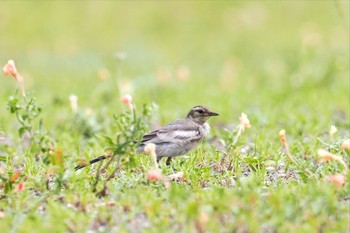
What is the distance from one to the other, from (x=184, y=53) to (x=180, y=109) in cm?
601

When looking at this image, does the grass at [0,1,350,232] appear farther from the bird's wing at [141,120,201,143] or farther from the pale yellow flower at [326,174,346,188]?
the bird's wing at [141,120,201,143]

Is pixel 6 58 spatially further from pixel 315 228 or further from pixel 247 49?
pixel 315 228

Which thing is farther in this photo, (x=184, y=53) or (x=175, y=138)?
(x=184, y=53)

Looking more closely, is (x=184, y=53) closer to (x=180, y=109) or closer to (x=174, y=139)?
(x=180, y=109)

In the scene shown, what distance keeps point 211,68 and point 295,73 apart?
341 centimetres

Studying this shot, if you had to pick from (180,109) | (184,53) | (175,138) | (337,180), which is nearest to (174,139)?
(175,138)

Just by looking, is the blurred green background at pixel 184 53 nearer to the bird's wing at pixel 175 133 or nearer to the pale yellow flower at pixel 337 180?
the bird's wing at pixel 175 133

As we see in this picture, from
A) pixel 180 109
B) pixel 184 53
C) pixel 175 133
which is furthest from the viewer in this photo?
pixel 184 53

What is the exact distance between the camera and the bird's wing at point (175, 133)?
6.42m

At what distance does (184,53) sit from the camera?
1588cm

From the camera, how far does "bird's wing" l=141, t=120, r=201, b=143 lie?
6418mm

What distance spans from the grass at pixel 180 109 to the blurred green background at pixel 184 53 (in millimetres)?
36

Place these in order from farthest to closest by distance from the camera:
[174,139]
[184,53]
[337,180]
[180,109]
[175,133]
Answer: [184,53] < [180,109] < [175,133] < [174,139] < [337,180]

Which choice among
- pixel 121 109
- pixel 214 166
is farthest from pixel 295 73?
pixel 214 166
